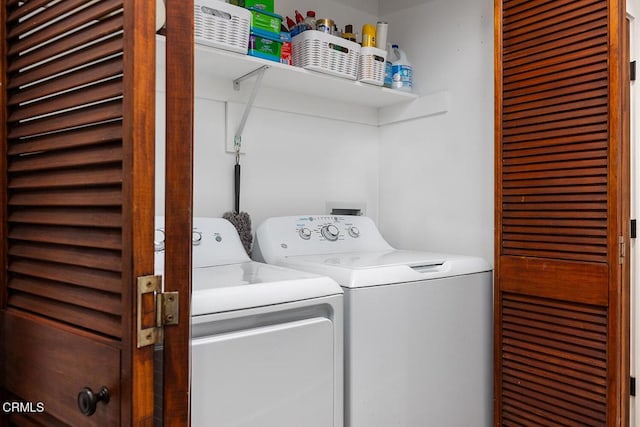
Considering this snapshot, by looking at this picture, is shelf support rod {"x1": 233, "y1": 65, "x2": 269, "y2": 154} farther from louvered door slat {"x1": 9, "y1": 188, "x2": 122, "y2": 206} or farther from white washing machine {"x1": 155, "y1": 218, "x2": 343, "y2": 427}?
louvered door slat {"x1": 9, "y1": 188, "x2": 122, "y2": 206}

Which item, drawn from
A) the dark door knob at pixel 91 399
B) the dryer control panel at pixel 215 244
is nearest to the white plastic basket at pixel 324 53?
the dryer control panel at pixel 215 244

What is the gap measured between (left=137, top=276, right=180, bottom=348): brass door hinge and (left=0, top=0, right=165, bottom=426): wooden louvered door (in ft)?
0.04

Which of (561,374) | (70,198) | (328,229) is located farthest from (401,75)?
(70,198)

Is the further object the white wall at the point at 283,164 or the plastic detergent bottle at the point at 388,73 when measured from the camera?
the plastic detergent bottle at the point at 388,73

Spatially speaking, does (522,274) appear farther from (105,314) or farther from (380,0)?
(380,0)

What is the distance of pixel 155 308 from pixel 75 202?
27cm

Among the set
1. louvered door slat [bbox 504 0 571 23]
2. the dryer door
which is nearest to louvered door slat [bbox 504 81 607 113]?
louvered door slat [bbox 504 0 571 23]

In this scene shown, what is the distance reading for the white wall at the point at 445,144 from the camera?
2217 mm

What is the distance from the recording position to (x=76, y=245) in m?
0.87

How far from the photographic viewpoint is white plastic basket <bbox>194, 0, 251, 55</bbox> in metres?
1.68

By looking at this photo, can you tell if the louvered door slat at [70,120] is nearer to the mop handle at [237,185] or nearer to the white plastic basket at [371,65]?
the mop handle at [237,185]

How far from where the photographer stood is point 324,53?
2014 mm

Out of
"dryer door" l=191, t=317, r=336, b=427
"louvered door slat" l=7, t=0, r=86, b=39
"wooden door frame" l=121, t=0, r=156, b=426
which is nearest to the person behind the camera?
"wooden door frame" l=121, t=0, r=156, b=426

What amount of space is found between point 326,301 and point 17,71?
0.98m
